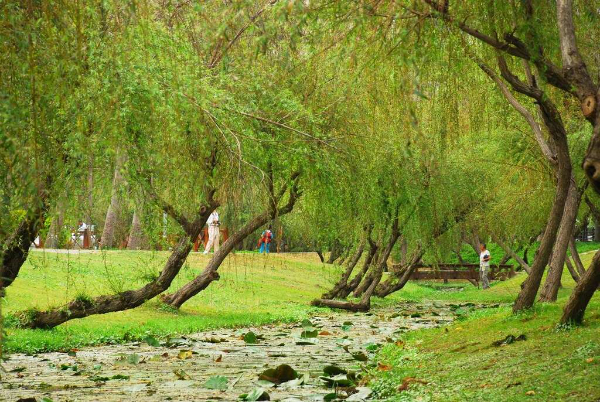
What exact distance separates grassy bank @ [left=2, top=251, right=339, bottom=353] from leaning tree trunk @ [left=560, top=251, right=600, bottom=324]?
4.00 meters

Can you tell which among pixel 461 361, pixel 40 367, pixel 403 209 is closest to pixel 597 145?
pixel 461 361

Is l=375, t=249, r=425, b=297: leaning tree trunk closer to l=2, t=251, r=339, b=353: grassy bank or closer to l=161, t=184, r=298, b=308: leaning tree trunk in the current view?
l=2, t=251, r=339, b=353: grassy bank

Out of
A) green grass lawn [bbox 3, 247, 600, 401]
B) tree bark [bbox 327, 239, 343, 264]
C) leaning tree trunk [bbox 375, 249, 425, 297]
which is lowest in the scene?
green grass lawn [bbox 3, 247, 600, 401]

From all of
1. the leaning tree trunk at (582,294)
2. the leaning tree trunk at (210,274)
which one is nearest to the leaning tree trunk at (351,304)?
the leaning tree trunk at (210,274)

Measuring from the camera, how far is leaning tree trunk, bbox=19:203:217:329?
14.5 meters

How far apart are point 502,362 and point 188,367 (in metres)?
3.55

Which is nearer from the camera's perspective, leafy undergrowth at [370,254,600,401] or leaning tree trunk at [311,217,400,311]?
leafy undergrowth at [370,254,600,401]

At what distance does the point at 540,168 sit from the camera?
63.4 ft

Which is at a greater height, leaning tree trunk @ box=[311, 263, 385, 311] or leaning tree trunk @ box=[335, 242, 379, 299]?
leaning tree trunk @ box=[335, 242, 379, 299]

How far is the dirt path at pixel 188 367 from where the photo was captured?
7719mm

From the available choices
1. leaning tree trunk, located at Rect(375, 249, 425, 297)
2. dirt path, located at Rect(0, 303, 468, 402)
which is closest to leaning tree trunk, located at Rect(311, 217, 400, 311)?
leaning tree trunk, located at Rect(375, 249, 425, 297)

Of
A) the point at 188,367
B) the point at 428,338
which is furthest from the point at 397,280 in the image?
the point at 188,367

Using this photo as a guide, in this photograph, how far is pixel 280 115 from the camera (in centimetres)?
1473

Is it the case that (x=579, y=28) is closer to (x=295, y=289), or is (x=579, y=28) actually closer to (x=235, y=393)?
(x=235, y=393)
